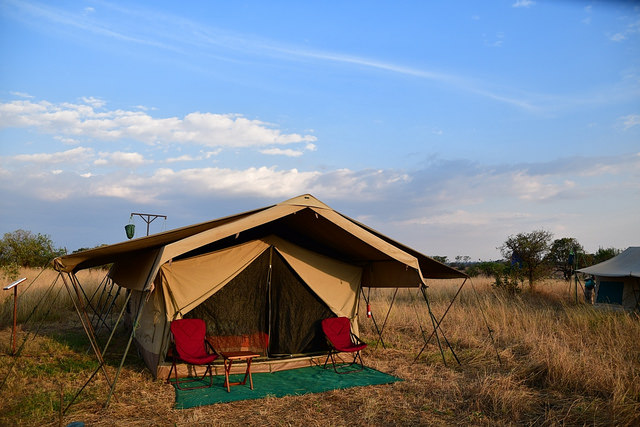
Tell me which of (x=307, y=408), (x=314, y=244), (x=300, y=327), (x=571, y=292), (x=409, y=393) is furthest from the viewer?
(x=571, y=292)

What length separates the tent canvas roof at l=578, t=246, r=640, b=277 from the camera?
11367mm

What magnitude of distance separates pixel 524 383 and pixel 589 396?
2.45 ft

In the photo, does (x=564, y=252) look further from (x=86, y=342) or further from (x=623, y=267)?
(x=86, y=342)

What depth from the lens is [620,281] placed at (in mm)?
11992

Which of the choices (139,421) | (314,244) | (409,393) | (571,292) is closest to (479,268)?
(571,292)

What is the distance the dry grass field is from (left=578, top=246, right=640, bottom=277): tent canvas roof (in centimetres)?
386

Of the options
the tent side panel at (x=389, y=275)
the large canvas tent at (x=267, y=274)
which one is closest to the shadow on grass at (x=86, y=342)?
the large canvas tent at (x=267, y=274)

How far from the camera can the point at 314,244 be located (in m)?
7.32

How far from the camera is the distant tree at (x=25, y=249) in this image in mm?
18266

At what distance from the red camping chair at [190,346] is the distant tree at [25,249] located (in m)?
14.8

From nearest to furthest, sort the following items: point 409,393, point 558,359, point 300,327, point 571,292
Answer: point 409,393
point 558,359
point 300,327
point 571,292

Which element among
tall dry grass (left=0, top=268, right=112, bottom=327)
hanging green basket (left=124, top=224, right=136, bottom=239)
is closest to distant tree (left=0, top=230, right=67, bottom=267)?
tall dry grass (left=0, top=268, right=112, bottom=327)

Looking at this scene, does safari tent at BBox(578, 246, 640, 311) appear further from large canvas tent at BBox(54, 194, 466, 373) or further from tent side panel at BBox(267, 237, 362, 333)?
tent side panel at BBox(267, 237, 362, 333)

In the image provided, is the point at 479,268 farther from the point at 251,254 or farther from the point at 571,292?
the point at 251,254
